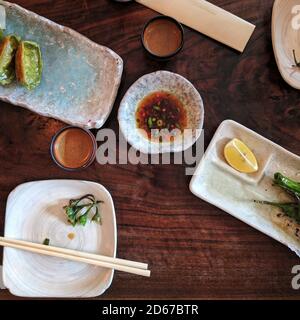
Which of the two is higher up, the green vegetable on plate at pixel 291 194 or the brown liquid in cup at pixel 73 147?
the green vegetable on plate at pixel 291 194

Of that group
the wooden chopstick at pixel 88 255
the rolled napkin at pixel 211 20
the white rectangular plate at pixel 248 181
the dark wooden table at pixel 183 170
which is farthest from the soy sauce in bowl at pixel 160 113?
the wooden chopstick at pixel 88 255

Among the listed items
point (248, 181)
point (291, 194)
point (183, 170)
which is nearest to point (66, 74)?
point (183, 170)

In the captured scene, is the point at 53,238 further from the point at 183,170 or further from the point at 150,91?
the point at 150,91

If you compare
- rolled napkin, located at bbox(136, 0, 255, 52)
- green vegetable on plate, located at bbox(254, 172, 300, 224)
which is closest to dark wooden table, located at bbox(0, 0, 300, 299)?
rolled napkin, located at bbox(136, 0, 255, 52)

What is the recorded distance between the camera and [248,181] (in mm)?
2229

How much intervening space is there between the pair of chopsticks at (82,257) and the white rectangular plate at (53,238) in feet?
0.15

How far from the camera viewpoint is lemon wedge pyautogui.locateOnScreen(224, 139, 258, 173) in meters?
2.19

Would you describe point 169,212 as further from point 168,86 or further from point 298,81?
point 298,81

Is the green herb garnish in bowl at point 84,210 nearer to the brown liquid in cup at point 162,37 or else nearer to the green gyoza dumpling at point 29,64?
the green gyoza dumpling at point 29,64

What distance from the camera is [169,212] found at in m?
2.25

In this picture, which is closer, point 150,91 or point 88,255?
point 88,255

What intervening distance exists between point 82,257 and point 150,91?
96cm

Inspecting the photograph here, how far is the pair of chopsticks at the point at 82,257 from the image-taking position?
7.06ft
